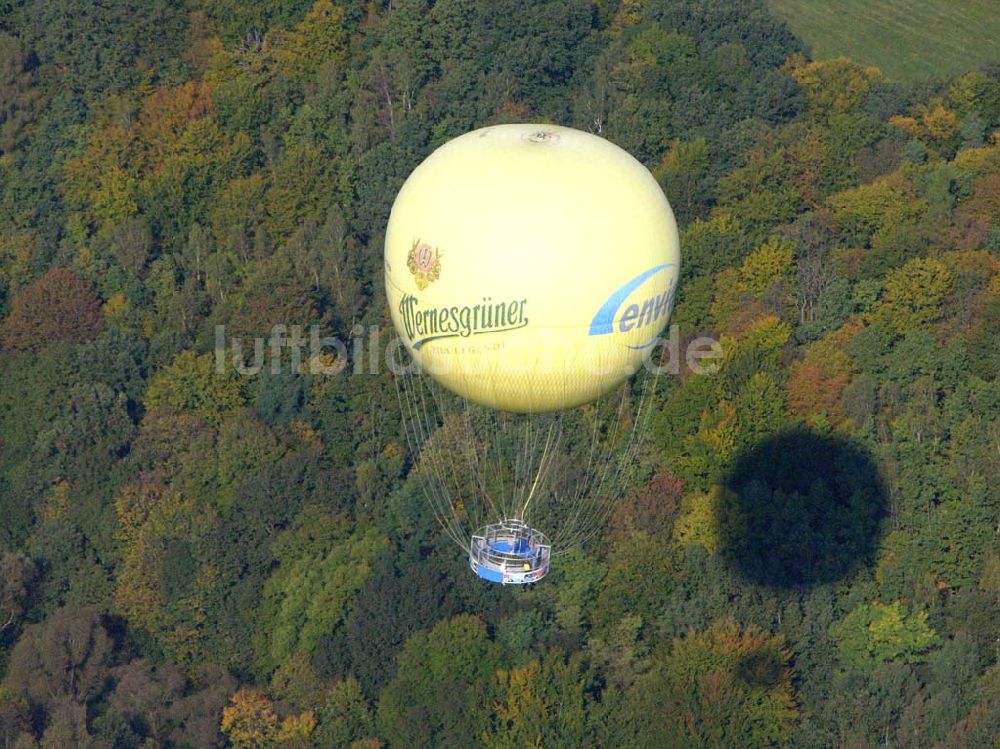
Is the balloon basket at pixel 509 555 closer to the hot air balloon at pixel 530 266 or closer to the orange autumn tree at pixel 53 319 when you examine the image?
the hot air balloon at pixel 530 266

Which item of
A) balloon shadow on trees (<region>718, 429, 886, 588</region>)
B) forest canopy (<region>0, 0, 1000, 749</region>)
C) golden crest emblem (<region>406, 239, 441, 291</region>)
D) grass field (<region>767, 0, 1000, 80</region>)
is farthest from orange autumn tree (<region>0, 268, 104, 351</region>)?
golden crest emblem (<region>406, 239, 441, 291</region>)

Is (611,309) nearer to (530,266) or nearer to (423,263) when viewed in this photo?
(530,266)

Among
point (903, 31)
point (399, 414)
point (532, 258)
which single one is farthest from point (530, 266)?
point (903, 31)

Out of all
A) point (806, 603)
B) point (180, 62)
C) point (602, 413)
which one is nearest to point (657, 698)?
point (806, 603)

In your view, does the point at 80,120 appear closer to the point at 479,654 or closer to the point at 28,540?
the point at 28,540

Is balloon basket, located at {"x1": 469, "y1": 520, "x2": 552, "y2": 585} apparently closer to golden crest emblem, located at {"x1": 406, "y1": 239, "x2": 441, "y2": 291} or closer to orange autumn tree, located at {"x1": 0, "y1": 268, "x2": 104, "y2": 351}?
golden crest emblem, located at {"x1": 406, "y1": 239, "x2": 441, "y2": 291}
